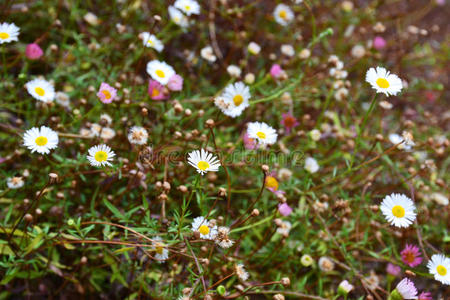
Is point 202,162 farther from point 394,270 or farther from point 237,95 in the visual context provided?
point 394,270

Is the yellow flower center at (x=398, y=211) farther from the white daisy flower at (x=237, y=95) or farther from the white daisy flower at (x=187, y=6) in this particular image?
the white daisy flower at (x=187, y=6)

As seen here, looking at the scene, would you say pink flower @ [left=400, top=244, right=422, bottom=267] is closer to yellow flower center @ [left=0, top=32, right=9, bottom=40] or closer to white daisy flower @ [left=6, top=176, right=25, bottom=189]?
white daisy flower @ [left=6, top=176, right=25, bottom=189]

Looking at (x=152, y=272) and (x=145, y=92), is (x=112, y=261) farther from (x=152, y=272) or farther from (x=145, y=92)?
(x=145, y=92)

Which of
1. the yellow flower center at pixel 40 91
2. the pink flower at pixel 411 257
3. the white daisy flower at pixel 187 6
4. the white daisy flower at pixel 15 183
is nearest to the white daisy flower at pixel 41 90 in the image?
the yellow flower center at pixel 40 91

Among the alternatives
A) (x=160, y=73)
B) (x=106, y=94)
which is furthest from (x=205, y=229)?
(x=160, y=73)

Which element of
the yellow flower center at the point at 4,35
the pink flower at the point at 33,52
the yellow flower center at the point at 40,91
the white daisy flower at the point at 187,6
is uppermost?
the white daisy flower at the point at 187,6
